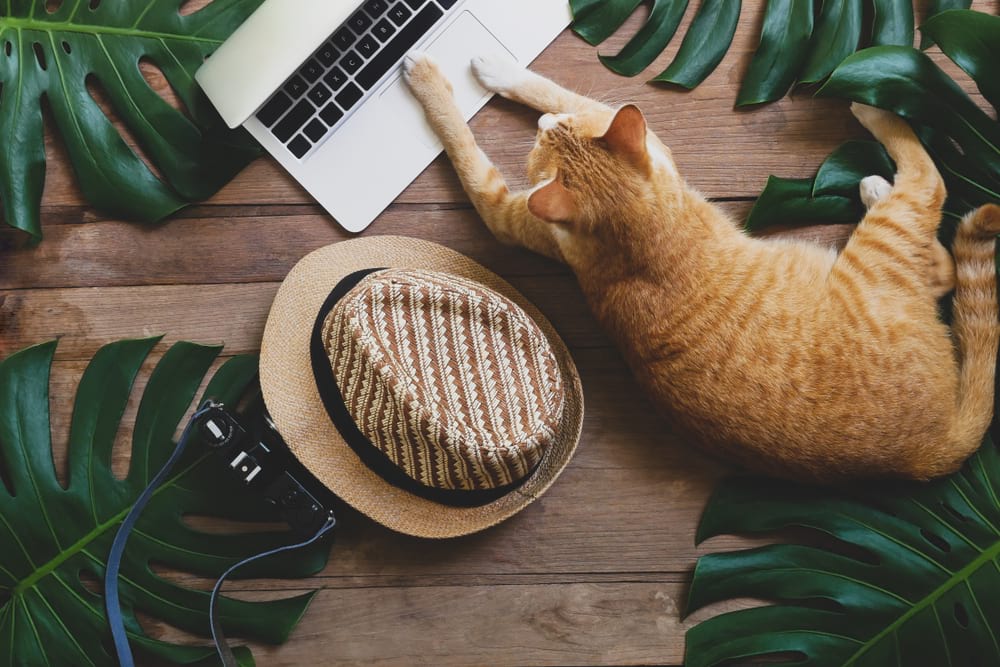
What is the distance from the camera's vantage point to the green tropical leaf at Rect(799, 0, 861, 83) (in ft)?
3.53

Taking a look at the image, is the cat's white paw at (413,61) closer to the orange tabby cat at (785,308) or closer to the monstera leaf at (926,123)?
the orange tabby cat at (785,308)

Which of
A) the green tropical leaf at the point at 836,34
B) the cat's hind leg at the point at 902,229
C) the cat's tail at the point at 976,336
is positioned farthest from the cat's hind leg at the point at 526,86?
the cat's tail at the point at 976,336

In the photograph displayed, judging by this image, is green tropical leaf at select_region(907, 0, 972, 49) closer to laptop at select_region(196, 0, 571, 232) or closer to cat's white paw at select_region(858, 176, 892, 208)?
cat's white paw at select_region(858, 176, 892, 208)

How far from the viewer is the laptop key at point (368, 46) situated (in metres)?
1.09

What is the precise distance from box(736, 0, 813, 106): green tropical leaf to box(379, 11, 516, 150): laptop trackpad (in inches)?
15.4

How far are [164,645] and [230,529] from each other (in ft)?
0.67

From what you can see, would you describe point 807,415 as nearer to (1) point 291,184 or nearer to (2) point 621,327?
(2) point 621,327

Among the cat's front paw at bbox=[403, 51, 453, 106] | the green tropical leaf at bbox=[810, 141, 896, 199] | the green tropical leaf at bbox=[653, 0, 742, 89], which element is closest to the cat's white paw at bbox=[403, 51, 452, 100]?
the cat's front paw at bbox=[403, 51, 453, 106]

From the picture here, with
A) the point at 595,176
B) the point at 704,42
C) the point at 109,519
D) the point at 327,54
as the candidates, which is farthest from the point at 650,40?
the point at 109,519

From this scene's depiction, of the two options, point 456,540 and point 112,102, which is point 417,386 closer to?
point 456,540

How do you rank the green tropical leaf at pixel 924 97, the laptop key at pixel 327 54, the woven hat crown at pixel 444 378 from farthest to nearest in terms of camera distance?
the laptop key at pixel 327 54, the green tropical leaf at pixel 924 97, the woven hat crown at pixel 444 378

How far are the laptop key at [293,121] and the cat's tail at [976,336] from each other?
3.32 ft

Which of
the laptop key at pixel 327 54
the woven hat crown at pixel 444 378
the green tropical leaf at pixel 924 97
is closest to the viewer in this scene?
the woven hat crown at pixel 444 378

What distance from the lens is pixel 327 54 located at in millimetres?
1086
